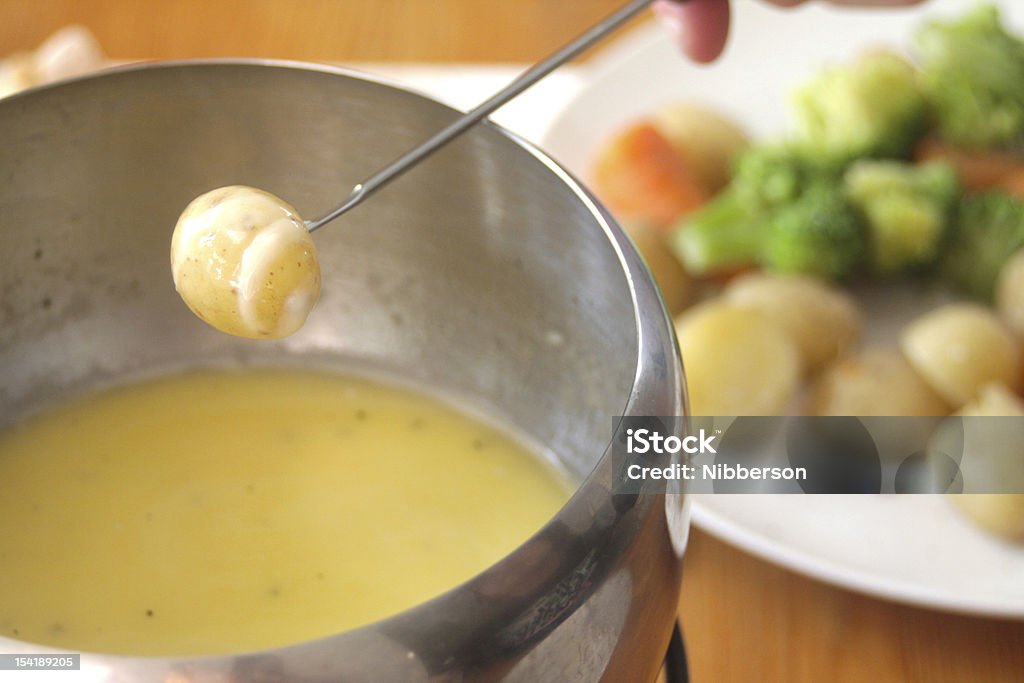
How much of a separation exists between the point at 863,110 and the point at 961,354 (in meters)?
0.39

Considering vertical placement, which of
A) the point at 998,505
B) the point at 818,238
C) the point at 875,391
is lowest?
the point at 998,505

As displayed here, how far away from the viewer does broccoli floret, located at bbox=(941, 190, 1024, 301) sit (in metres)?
1.29

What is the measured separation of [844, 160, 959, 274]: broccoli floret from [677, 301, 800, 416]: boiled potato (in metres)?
0.23

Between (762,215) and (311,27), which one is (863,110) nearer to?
(762,215)

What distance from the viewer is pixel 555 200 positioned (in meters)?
0.75

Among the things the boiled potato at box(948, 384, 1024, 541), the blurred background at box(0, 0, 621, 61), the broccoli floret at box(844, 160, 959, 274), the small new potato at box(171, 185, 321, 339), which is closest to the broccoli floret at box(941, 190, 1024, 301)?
the broccoli floret at box(844, 160, 959, 274)

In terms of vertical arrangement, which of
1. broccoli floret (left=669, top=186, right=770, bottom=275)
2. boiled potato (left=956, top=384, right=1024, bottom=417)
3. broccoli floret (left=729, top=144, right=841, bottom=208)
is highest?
broccoli floret (left=729, top=144, right=841, bottom=208)

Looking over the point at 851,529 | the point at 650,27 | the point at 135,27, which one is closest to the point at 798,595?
the point at 851,529

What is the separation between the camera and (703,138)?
1.42m

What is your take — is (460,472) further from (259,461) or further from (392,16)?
(392,16)

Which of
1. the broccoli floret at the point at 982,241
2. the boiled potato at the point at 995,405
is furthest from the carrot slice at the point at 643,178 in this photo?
the boiled potato at the point at 995,405

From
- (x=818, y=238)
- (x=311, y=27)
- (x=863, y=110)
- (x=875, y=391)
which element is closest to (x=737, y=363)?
(x=875, y=391)

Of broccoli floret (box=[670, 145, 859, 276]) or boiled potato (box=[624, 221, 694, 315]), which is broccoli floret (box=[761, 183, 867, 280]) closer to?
broccoli floret (box=[670, 145, 859, 276])

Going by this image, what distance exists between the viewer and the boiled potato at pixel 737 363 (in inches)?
43.2
